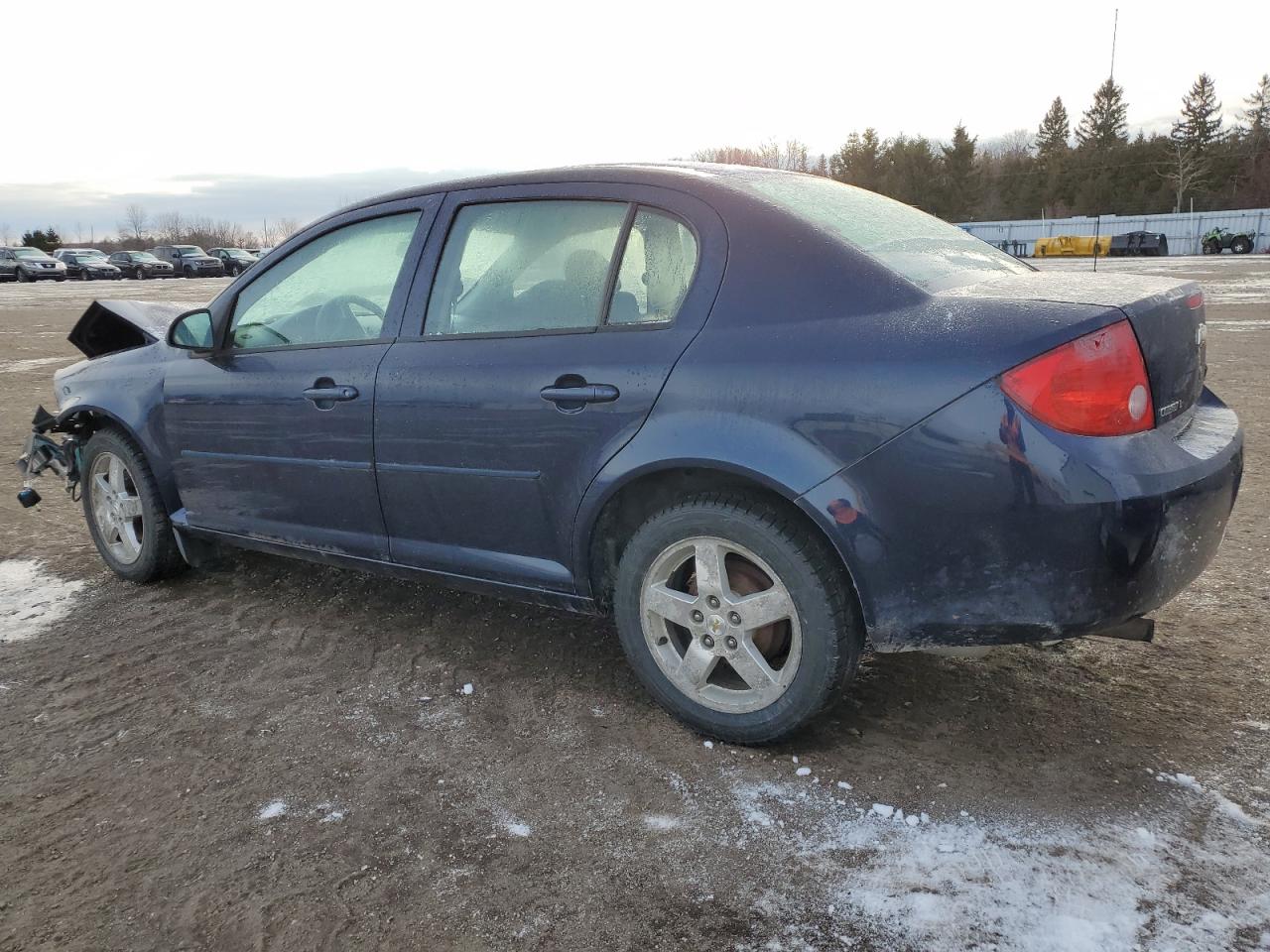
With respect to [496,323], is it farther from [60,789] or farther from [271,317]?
[60,789]

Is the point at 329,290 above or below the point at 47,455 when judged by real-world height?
above

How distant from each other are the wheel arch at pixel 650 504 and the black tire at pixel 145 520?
7.47 ft

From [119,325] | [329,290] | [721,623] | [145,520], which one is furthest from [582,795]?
[119,325]

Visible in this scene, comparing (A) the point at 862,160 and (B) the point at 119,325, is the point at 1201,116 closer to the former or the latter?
(A) the point at 862,160

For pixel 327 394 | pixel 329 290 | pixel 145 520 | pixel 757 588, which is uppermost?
pixel 329 290

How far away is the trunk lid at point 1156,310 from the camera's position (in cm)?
243

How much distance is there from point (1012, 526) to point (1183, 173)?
79.5 m

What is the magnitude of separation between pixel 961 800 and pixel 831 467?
36.4 inches

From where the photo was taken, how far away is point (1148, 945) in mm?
1972

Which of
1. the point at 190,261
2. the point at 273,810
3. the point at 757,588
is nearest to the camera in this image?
the point at 273,810

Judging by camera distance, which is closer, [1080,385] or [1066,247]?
[1080,385]

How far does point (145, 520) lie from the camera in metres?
4.30

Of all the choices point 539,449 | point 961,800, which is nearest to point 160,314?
point 539,449

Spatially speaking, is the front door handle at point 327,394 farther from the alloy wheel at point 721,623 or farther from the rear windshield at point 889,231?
the rear windshield at point 889,231
